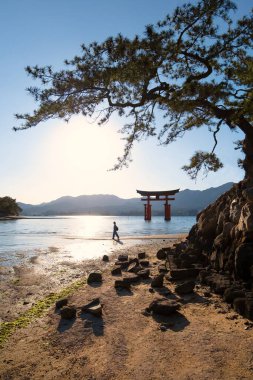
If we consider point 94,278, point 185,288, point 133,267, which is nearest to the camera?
point 185,288

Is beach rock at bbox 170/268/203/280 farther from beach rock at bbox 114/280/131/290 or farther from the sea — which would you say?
the sea

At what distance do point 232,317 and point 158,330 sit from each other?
6.31ft

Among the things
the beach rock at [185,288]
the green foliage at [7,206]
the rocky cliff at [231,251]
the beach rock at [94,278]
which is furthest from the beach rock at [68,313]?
the green foliage at [7,206]

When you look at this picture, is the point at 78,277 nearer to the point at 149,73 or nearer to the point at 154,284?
the point at 154,284

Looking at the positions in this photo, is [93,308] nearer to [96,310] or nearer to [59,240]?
[96,310]

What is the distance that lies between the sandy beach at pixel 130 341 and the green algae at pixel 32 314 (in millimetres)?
84

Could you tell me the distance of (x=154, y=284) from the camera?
10344mm

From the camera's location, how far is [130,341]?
6.53 m

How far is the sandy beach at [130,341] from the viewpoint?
533cm

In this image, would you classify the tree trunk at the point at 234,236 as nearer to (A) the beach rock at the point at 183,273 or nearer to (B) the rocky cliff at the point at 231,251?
(B) the rocky cliff at the point at 231,251

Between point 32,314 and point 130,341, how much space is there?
3456mm

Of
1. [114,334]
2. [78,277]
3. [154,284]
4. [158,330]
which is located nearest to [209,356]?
[158,330]

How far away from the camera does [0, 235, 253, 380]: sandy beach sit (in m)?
5.33

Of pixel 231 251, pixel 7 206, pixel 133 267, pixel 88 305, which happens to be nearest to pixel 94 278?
pixel 133 267
